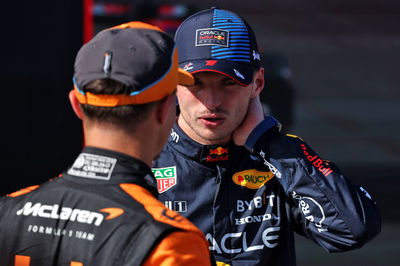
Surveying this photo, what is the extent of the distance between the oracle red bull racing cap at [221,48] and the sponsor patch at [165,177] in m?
0.37

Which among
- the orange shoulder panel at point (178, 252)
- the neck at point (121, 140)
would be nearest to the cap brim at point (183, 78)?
the neck at point (121, 140)

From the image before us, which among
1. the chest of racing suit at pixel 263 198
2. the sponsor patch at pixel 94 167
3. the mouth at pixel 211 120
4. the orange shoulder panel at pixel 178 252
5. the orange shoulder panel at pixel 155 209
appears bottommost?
the chest of racing suit at pixel 263 198

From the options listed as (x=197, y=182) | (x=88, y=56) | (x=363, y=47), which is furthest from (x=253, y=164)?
(x=363, y=47)

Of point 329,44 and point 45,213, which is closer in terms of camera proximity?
point 45,213

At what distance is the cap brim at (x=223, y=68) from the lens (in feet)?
8.56

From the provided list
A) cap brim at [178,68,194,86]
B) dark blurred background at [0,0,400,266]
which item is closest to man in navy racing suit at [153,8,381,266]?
cap brim at [178,68,194,86]

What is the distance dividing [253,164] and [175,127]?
0.31m

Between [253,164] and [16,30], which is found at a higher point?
[253,164]

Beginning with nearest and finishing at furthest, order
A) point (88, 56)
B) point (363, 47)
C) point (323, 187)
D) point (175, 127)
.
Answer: point (88, 56)
point (323, 187)
point (175, 127)
point (363, 47)

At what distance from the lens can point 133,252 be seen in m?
1.78

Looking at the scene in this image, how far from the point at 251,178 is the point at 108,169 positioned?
2.94 feet

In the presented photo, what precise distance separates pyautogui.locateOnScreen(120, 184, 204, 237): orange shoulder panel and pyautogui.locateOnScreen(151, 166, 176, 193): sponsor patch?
796mm

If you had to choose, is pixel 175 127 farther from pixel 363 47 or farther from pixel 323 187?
pixel 363 47

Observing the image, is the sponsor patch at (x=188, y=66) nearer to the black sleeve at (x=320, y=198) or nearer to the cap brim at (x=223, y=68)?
the cap brim at (x=223, y=68)
